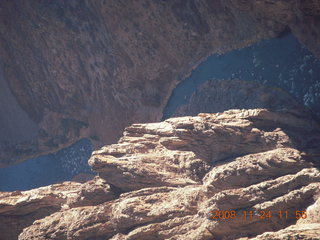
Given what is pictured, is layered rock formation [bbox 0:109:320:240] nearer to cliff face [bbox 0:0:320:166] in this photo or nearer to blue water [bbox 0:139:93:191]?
cliff face [bbox 0:0:320:166]

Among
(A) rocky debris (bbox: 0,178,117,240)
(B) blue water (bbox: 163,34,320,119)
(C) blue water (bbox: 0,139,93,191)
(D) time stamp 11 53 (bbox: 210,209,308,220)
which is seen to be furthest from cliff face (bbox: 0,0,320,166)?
(A) rocky debris (bbox: 0,178,117,240)

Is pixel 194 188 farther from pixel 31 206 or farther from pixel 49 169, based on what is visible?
pixel 49 169

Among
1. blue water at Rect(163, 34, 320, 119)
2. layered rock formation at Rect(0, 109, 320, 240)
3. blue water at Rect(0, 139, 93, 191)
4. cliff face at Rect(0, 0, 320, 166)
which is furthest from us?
blue water at Rect(0, 139, 93, 191)

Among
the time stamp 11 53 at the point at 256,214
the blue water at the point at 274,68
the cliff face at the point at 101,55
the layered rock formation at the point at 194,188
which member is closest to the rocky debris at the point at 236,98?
the blue water at the point at 274,68

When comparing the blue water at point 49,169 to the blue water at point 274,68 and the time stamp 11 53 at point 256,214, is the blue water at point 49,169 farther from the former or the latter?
the time stamp 11 53 at point 256,214
